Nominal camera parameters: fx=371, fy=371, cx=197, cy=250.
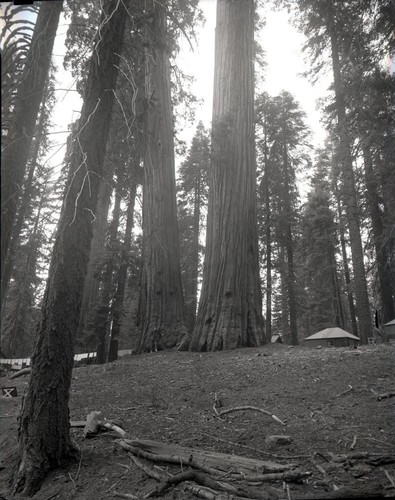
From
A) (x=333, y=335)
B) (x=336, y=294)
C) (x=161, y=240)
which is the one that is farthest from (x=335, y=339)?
(x=336, y=294)

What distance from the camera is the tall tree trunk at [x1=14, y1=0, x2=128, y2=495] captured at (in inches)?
121

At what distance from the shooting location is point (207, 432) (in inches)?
147

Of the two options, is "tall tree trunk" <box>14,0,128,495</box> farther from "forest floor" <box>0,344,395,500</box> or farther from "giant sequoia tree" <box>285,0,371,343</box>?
"giant sequoia tree" <box>285,0,371,343</box>

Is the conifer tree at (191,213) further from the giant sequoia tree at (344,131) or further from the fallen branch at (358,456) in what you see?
the fallen branch at (358,456)

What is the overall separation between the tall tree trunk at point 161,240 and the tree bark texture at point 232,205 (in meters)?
1.29

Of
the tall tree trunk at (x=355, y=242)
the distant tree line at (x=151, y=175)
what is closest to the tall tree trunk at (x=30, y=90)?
the distant tree line at (x=151, y=175)

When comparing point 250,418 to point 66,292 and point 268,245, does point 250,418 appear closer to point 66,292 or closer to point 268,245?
point 66,292

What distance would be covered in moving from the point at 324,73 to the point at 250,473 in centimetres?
1683

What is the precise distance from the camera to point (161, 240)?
9.20m

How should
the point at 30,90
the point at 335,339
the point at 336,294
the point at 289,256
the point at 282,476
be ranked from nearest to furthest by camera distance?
the point at 282,476 < the point at 30,90 < the point at 335,339 < the point at 289,256 < the point at 336,294

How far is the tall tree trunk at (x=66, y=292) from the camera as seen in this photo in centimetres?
307

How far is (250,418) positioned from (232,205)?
16.3ft

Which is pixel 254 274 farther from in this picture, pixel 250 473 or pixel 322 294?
pixel 322 294

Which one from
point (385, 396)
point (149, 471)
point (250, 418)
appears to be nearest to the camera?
point (149, 471)
